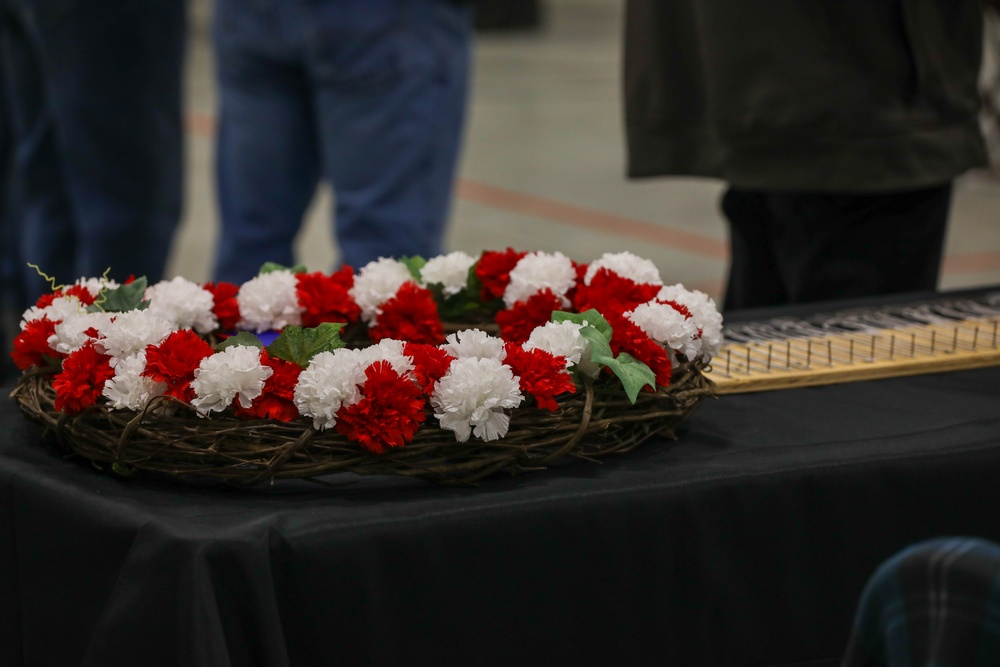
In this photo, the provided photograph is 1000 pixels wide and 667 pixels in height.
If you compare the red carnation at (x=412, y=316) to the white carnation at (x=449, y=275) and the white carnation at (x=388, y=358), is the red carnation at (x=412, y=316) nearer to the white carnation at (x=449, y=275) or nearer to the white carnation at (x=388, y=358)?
the white carnation at (x=449, y=275)

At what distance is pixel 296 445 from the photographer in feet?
3.59

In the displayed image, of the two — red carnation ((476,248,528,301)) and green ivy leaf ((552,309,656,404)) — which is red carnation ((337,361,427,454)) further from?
red carnation ((476,248,528,301))

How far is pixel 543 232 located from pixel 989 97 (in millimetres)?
2064

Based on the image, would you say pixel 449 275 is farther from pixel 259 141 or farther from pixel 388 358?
pixel 259 141

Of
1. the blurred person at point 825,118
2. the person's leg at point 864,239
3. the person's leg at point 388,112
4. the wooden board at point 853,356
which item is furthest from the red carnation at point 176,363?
the person's leg at point 388,112

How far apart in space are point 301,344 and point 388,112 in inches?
58.1

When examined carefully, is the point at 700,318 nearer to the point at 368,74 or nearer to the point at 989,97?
the point at 368,74

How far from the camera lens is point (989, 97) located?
5617 millimetres

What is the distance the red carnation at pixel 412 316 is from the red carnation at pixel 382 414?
274 mm

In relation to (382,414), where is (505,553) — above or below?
below

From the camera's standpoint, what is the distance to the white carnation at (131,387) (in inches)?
44.3

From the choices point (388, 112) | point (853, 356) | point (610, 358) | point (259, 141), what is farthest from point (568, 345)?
point (259, 141)

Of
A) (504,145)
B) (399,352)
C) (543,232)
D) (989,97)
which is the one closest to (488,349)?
(399,352)

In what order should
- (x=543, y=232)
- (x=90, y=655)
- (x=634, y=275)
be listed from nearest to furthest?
(x=90, y=655) → (x=634, y=275) → (x=543, y=232)
